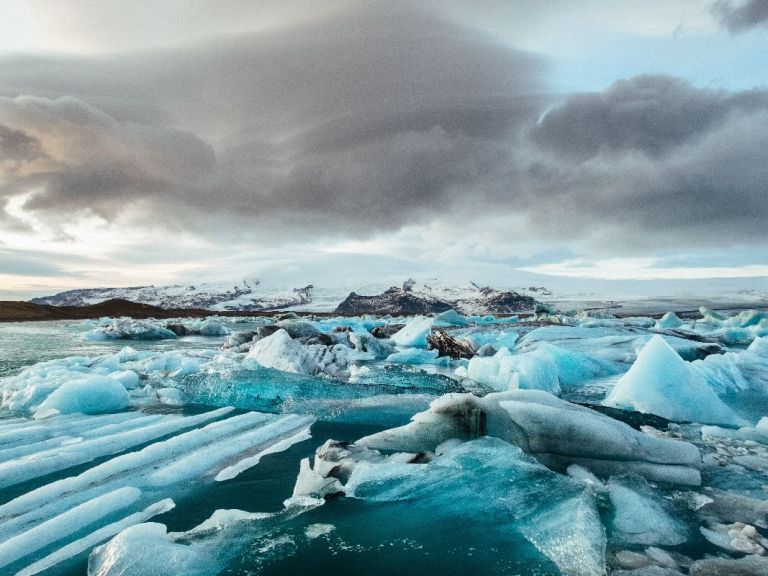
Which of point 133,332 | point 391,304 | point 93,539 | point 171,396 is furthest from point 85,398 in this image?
point 391,304

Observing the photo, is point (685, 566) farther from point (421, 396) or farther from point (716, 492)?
point (421, 396)

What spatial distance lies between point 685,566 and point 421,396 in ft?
13.8

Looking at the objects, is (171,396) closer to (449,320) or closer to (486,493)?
(486,493)

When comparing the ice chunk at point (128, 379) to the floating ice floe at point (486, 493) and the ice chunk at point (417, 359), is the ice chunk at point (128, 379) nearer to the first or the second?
the floating ice floe at point (486, 493)

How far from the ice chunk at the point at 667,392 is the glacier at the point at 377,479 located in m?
0.02

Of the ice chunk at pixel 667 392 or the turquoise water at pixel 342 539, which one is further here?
the ice chunk at pixel 667 392

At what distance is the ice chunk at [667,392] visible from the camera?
17.0ft

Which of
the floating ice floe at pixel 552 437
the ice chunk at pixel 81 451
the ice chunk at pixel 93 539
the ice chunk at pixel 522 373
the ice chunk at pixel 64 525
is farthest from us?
the ice chunk at pixel 522 373

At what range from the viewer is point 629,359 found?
377 inches

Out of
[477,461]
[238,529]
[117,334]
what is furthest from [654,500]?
[117,334]

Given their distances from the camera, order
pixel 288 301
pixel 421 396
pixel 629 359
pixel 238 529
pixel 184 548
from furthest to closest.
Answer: pixel 288 301, pixel 629 359, pixel 421 396, pixel 238 529, pixel 184 548

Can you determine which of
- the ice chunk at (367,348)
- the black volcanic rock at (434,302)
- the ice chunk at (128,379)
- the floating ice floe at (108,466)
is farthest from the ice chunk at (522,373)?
the black volcanic rock at (434,302)

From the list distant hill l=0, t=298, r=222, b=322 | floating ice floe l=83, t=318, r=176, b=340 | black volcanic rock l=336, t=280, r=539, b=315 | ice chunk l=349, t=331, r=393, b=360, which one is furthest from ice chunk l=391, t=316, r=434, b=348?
black volcanic rock l=336, t=280, r=539, b=315

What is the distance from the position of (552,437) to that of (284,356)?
21.2 ft
